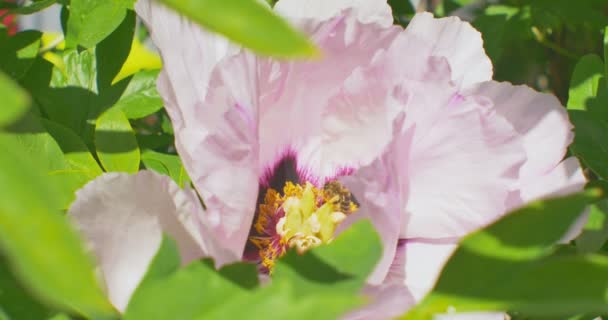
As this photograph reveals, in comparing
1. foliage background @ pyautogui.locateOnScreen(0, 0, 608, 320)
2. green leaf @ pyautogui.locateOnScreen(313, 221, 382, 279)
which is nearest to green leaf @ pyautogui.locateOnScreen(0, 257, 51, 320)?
foliage background @ pyautogui.locateOnScreen(0, 0, 608, 320)

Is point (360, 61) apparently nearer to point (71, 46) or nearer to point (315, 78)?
point (315, 78)

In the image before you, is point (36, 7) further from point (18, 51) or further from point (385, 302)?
point (385, 302)

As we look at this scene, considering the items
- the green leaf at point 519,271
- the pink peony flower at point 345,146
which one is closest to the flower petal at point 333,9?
the pink peony flower at point 345,146

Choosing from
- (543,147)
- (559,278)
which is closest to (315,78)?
(543,147)

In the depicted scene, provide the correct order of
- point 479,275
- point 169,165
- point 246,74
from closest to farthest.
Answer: point 479,275, point 246,74, point 169,165

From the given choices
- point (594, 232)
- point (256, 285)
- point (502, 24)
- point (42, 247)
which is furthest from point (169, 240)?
point (502, 24)

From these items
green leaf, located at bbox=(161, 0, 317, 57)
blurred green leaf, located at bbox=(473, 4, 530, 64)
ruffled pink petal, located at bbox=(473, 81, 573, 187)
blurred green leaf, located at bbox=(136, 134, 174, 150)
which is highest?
green leaf, located at bbox=(161, 0, 317, 57)

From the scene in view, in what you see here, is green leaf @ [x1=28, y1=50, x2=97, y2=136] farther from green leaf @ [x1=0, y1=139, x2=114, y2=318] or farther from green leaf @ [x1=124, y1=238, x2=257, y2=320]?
green leaf @ [x1=0, y1=139, x2=114, y2=318]
